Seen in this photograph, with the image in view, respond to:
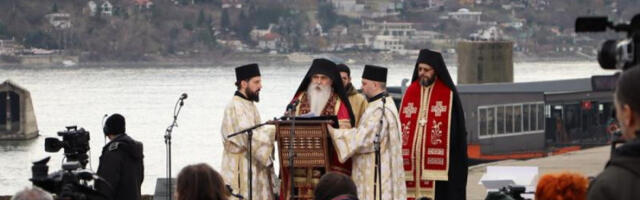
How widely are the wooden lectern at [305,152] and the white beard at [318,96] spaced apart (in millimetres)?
290

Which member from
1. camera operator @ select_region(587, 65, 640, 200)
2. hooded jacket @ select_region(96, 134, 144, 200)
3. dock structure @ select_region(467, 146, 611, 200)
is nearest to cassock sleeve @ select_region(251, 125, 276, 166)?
hooded jacket @ select_region(96, 134, 144, 200)

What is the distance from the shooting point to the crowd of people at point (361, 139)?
31.0 ft

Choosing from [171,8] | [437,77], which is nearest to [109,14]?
[171,8]

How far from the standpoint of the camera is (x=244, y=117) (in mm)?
10039

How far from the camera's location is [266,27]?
142750 mm

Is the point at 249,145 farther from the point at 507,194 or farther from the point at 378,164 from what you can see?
the point at 507,194

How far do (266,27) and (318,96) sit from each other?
133 metres

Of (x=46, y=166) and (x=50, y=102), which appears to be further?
(x=50, y=102)

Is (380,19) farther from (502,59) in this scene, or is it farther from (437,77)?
(437,77)

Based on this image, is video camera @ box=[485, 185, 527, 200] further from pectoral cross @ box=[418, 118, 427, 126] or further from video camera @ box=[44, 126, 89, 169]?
pectoral cross @ box=[418, 118, 427, 126]

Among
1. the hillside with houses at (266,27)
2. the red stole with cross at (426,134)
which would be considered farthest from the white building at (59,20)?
the red stole with cross at (426,134)

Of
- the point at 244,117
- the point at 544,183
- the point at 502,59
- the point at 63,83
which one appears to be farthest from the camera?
the point at 63,83

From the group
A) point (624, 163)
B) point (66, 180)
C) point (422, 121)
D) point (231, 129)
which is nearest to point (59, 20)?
point (422, 121)

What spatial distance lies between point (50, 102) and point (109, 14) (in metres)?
39.3
